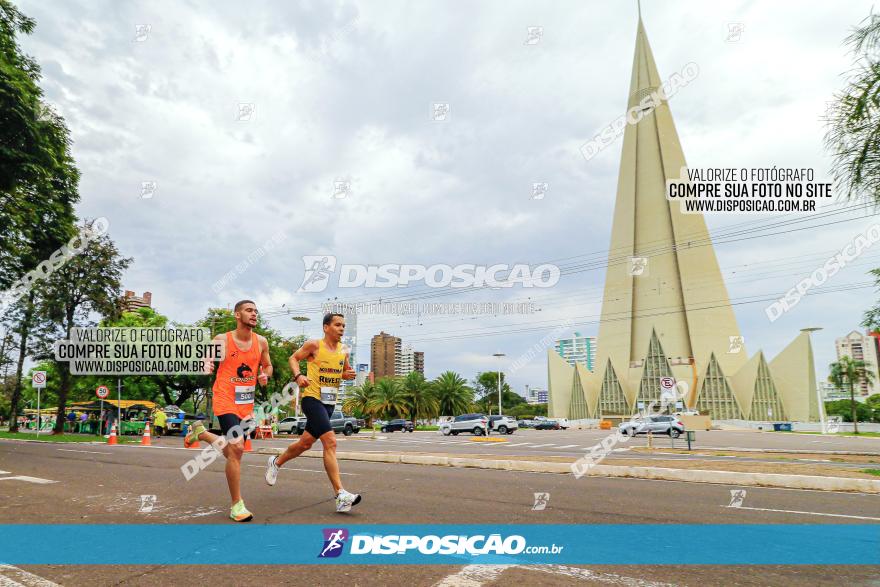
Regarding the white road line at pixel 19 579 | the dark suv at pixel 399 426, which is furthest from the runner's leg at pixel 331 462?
the dark suv at pixel 399 426

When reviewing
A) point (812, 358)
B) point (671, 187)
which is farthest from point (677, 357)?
point (671, 187)

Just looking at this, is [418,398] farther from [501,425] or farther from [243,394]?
[243,394]

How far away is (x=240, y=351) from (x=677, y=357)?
3054 inches

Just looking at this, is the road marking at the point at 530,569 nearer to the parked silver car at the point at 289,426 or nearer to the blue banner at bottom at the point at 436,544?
the blue banner at bottom at the point at 436,544

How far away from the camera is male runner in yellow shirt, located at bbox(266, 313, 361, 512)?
5.70 metres

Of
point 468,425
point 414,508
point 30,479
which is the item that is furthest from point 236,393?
point 468,425

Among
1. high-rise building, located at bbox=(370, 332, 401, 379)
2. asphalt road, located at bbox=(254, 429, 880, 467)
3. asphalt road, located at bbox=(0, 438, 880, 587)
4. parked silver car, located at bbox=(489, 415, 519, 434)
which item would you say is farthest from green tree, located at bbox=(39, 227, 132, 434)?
high-rise building, located at bbox=(370, 332, 401, 379)

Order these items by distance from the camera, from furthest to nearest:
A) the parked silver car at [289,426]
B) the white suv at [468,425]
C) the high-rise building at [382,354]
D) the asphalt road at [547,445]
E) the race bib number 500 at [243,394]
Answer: the high-rise building at [382,354], the white suv at [468,425], the parked silver car at [289,426], the asphalt road at [547,445], the race bib number 500 at [243,394]

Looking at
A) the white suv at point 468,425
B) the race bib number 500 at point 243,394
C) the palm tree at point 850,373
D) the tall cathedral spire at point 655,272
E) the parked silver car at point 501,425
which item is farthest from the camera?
the tall cathedral spire at point 655,272

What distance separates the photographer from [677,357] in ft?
241

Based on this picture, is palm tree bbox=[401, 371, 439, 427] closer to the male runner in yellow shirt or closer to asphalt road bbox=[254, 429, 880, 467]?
asphalt road bbox=[254, 429, 880, 467]

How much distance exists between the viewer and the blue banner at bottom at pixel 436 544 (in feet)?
13.1

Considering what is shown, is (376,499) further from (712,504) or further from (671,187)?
(671,187)

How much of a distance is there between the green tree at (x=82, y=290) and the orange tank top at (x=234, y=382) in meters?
27.6
